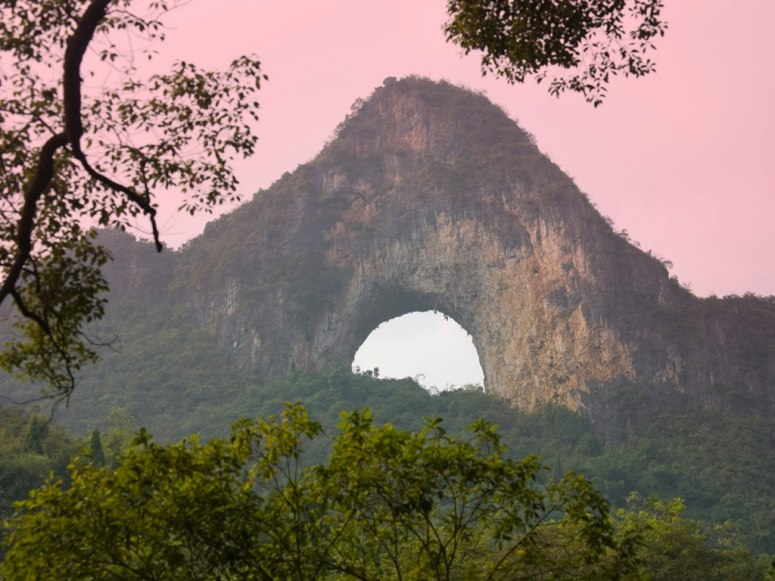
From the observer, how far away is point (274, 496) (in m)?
10.1

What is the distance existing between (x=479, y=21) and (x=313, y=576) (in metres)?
4.90

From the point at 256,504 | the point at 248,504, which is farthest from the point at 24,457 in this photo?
the point at 248,504

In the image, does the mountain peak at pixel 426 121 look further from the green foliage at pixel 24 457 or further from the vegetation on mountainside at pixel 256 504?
the vegetation on mountainside at pixel 256 504

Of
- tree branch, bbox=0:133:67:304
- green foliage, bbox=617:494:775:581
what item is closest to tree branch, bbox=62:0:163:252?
tree branch, bbox=0:133:67:304

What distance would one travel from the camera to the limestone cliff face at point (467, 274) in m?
64.9

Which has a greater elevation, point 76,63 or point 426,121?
point 426,121

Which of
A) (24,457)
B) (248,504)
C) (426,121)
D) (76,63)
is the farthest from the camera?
(426,121)

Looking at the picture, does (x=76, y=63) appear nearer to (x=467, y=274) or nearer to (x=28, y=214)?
(x=28, y=214)

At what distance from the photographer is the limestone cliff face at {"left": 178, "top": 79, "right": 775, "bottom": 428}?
6488 centimetres

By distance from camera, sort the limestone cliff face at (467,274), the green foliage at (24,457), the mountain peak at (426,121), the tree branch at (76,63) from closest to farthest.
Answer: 1. the tree branch at (76,63)
2. the green foliage at (24,457)
3. the limestone cliff face at (467,274)
4. the mountain peak at (426,121)

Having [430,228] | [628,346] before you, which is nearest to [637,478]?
[628,346]

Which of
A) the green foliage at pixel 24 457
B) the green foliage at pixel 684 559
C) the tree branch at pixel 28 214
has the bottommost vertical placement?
the green foliage at pixel 24 457

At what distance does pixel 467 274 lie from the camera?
69375mm

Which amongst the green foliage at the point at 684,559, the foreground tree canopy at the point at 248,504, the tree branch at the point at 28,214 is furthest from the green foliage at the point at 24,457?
the tree branch at the point at 28,214
